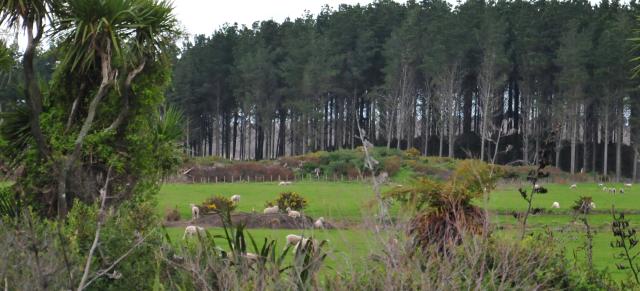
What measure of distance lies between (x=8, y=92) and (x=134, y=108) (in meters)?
51.7

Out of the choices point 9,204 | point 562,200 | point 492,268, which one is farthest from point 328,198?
point 492,268

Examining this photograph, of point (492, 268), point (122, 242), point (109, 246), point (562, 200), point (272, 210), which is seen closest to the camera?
point (492, 268)

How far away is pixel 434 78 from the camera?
235 ft

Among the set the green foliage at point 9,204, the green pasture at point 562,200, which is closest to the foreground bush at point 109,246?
the green foliage at point 9,204

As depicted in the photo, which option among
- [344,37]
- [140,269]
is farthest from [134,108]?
[344,37]

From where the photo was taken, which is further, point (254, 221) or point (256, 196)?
point (256, 196)

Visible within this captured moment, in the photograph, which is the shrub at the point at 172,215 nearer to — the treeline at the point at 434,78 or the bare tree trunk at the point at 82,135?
the bare tree trunk at the point at 82,135

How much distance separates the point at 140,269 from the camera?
789cm

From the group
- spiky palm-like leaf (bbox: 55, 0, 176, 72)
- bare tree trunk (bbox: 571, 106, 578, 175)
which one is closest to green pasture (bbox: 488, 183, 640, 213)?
spiky palm-like leaf (bbox: 55, 0, 176, 72)

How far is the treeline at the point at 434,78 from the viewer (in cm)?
6638

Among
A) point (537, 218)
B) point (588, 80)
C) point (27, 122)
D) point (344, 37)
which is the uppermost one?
point (344, 37)

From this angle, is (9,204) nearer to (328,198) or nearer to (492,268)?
(492,268)

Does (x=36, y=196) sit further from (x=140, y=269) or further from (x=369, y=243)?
(x=369, y=243)

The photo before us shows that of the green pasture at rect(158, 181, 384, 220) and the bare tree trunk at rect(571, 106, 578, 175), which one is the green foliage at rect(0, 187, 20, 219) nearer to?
the green pasture at rect(158, 181, 384, 220)
